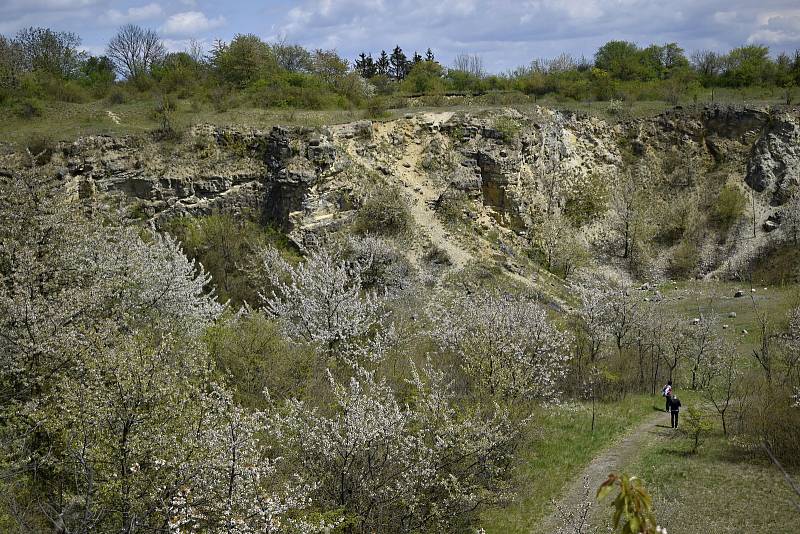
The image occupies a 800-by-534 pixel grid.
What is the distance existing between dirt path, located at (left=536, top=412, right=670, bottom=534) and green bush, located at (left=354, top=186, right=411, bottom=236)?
16491 mm

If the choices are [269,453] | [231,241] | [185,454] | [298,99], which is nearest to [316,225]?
[231,241]

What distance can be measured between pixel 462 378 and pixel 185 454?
10.5 metres

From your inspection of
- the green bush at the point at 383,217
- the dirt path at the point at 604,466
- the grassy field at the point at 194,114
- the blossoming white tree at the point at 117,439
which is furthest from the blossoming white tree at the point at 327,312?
the grassy field at the point at 194,114

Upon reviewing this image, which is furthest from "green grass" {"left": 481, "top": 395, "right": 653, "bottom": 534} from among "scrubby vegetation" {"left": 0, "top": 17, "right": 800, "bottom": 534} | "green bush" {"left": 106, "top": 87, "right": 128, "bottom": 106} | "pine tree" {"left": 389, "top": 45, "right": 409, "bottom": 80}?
"pine tree" {"left": 389, "top": 45, "right": 409, "bottom": 80}

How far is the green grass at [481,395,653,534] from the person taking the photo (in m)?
14.0

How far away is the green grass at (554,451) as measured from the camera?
14.0 metres

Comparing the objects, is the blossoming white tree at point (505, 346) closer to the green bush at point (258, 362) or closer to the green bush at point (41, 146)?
the green bush at point (258, 362)

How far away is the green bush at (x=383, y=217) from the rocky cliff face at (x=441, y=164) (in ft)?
2.45

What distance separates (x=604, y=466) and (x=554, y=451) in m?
1.34

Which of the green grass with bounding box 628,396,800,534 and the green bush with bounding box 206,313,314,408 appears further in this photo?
the green bush with bounding box 206,313,314,408

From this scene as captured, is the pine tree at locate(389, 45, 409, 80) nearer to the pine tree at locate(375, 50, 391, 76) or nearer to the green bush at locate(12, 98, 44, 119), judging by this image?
the pine tree at locate(375, 50, 391, 76)

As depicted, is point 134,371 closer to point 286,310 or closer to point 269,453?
point 269,453

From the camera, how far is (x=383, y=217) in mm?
33031

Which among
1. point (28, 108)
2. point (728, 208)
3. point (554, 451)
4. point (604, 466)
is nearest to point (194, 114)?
point (28, 108)
